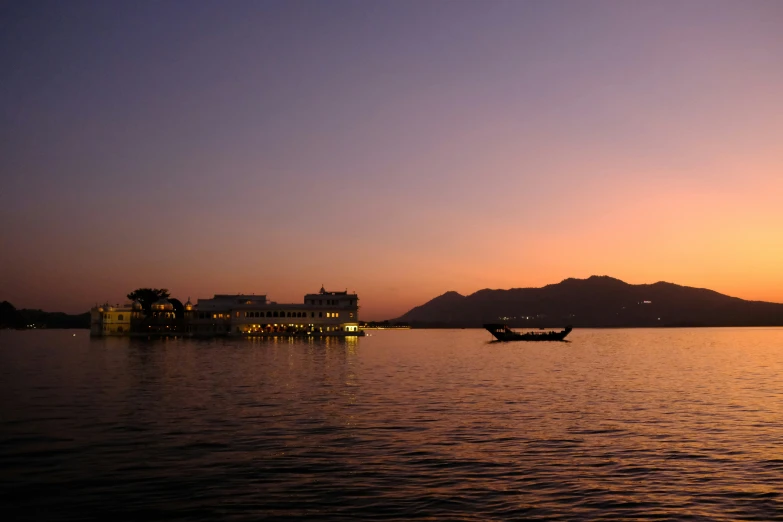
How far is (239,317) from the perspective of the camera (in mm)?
168250

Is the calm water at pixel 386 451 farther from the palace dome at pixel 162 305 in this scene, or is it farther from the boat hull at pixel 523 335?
the palace dome at pixel 162 305

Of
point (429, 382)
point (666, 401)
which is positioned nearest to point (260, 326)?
point (429, 382)

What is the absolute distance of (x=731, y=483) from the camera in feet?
72.2

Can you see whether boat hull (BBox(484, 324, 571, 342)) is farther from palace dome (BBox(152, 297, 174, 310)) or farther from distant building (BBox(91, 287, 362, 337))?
palace dome (BBox(152, 297, 174, 310))

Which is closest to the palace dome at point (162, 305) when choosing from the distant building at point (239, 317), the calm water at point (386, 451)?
the distant building at point (239, 317)


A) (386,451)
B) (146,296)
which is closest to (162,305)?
(146,296)

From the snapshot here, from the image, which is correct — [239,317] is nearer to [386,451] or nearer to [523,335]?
[523,335]

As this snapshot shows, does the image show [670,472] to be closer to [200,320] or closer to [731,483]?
[731,483]

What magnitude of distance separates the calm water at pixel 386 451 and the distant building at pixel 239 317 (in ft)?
364

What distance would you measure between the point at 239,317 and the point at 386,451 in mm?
146997

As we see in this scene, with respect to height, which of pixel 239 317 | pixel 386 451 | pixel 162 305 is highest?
pixel 162 305

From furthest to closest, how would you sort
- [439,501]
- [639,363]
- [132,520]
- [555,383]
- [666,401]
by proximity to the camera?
[639,363] → [555,383] → [666,401] → [439,501] → [132,520]

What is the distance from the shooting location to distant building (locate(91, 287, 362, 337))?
166m

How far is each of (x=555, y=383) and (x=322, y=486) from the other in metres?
40.0
